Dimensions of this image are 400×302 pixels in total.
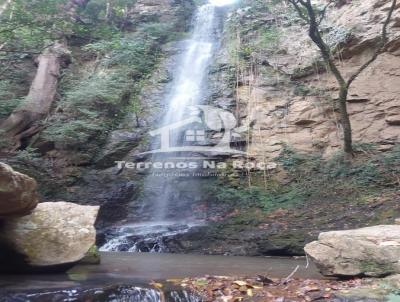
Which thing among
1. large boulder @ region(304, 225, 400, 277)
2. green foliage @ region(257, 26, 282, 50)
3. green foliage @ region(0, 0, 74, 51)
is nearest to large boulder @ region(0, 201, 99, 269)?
large boulder @ region(304, 225, 400, 277)

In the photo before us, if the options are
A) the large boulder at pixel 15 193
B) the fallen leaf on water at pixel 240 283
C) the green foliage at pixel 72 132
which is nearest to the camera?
the fallen leaf on water at pixel 240 283

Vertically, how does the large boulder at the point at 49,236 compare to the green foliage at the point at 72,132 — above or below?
below

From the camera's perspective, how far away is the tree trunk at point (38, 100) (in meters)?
10.4

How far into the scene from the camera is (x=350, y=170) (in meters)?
9.56

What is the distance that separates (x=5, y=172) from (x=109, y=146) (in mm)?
7103

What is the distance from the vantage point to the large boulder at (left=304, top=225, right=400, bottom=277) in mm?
4129

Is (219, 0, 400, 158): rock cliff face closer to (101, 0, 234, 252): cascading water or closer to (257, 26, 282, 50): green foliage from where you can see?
(257, 26, 282, 50): green foliage

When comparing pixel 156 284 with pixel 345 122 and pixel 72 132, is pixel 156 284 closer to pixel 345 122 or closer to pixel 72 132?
pixel 345 122

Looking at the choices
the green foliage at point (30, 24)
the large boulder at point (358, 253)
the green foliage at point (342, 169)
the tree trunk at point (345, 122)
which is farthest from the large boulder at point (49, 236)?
the tree trunk at point (345, 122)

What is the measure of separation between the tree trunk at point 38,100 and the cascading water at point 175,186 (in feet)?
10.8

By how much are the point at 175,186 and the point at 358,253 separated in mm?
7050

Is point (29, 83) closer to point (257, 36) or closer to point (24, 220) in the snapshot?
point (257, 36)

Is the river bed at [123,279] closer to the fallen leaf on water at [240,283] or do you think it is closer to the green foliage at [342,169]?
the fallen leaf on water at [240,283]

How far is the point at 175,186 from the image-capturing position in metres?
10.9
